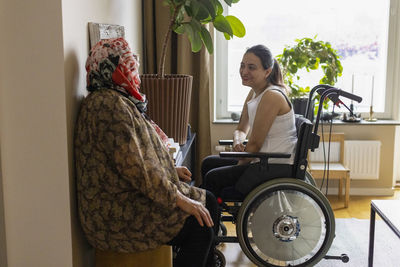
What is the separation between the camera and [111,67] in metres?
1.83

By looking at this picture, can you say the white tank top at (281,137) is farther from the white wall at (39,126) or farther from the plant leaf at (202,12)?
the white wall at (39,126)

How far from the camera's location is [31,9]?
1.68 metres

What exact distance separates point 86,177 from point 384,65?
9.54ft

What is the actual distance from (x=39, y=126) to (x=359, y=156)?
2743 millimetres

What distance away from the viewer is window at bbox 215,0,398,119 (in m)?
3.90

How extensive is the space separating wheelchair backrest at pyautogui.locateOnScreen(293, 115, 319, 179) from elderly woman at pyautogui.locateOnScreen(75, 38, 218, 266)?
619 millimetres

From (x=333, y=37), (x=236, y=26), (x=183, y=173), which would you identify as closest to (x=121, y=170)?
(x=183, y=173)

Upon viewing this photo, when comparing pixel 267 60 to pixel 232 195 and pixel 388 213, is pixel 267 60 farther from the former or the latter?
pixel 388 213

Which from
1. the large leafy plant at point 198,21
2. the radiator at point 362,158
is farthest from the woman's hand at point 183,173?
Answer: the radiator at point 362,158

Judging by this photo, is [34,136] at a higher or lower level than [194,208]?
higher

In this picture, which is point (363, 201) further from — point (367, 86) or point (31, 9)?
point (31, 9)

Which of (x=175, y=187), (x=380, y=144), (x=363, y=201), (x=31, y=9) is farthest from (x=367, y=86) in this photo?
(x=31, y=9)

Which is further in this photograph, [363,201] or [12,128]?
[363,201]

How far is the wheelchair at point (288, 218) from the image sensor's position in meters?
2.32
